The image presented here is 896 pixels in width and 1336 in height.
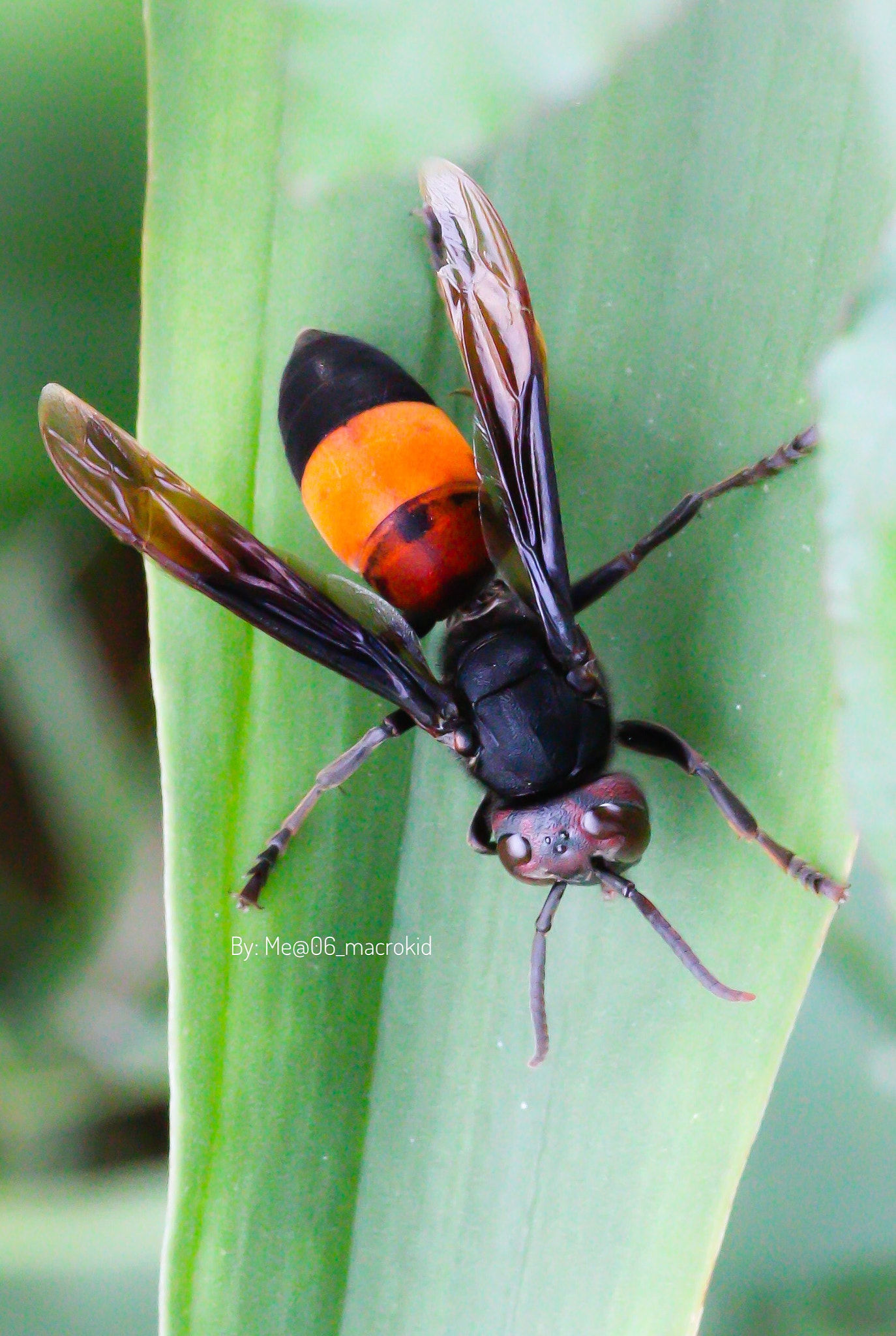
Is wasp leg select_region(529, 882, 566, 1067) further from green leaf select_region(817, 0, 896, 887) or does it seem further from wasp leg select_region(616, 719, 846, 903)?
green leaf select_region(817, 0, 896, 887)

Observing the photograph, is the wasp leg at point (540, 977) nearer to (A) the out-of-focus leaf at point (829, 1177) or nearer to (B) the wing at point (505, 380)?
(B) the wing at point (505, 380)

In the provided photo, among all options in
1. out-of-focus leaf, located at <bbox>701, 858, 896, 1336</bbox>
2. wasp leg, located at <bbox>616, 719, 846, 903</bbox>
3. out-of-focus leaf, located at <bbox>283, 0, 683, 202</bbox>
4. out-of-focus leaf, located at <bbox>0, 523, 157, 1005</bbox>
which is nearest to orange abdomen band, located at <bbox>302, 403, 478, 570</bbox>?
wasp leg, located at <bbox>616, 719, 846, 903</bbox>

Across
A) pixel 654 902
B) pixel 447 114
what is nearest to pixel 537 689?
pixel 654 902

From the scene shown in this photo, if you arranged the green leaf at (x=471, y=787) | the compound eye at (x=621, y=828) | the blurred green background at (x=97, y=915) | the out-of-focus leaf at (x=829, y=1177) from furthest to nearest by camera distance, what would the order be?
the out-of-focus leaf at (x=829, y=1177), the blurred green background at (x=97, y=915), the compound eye at (x=621, y=828), the green leaf at (x=471, y=787)

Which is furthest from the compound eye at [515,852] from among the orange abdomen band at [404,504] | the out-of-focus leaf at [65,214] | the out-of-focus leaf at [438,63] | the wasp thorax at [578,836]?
the out-of-focus leaf at [438,63]

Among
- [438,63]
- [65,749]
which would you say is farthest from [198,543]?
[438,63]

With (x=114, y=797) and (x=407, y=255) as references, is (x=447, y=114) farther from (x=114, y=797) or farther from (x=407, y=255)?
(x=114, y=797)
